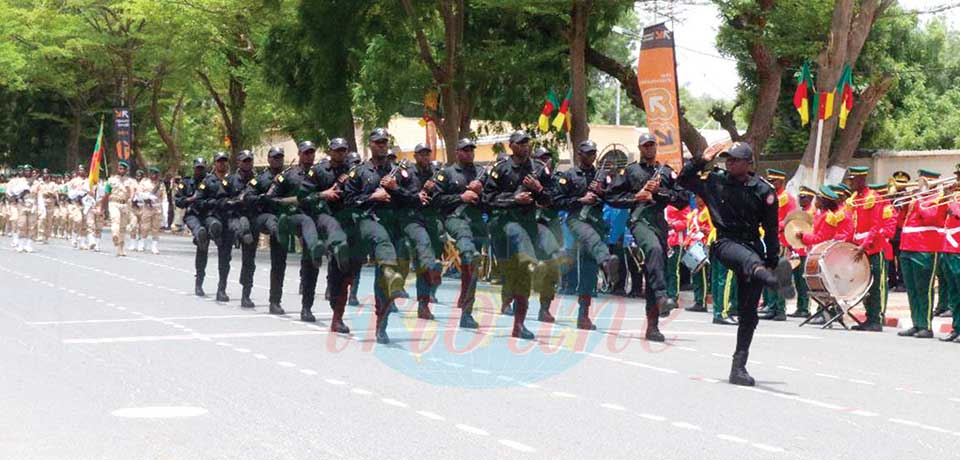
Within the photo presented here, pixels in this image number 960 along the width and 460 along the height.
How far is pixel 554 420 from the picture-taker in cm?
893

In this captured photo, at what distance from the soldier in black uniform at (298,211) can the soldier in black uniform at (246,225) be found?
1336mm

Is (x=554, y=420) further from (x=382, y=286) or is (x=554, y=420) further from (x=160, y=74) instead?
(x=160, y=74)

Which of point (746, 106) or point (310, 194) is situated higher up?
point (746, 106)

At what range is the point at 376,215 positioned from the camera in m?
14.1

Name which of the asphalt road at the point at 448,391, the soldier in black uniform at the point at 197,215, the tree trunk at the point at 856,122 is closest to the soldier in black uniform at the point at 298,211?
the asphalt road at the point at 448,391

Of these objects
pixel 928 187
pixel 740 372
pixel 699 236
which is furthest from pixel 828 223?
pixel 740 372

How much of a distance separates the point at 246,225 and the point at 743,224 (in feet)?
27.6

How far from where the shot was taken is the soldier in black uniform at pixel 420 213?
13.8 metres

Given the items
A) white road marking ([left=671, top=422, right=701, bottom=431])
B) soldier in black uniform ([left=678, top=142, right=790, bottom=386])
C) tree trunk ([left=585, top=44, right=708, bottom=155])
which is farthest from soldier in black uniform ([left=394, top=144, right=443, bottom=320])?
tree trunk ([left=585, top=44, right=708, bottom=155])

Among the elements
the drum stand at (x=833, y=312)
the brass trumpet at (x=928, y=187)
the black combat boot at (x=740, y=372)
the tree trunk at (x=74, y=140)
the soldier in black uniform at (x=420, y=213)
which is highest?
the tree trunk at (x=74, y=140)

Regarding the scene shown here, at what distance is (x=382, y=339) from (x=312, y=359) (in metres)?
1.39

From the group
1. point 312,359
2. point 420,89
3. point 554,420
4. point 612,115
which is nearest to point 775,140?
point 420,89

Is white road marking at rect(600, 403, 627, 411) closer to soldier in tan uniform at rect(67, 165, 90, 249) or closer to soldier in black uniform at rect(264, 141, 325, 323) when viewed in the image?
soldier in black uniform at rect(264, 141, 325, 323)

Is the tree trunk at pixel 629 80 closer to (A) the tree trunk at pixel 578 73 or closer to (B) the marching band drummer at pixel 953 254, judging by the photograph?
(A) the tree trunk at pixel 578 73
